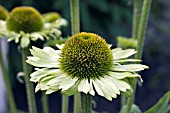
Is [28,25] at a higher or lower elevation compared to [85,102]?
higher

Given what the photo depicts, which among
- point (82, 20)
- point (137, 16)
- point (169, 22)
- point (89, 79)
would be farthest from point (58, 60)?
point (169, 22)

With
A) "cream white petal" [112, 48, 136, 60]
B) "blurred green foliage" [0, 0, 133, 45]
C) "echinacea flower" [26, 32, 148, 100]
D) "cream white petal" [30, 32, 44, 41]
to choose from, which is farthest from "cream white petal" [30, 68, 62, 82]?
"blurred green foliage" [0, 0, 133, 45]

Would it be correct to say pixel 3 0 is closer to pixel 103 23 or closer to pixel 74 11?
pixel 103 23

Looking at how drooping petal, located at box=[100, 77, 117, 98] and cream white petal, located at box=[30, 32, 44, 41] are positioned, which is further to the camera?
cream white petal, located at box=[30, 32, 44, 41]

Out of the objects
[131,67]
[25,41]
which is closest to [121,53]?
[131,67]

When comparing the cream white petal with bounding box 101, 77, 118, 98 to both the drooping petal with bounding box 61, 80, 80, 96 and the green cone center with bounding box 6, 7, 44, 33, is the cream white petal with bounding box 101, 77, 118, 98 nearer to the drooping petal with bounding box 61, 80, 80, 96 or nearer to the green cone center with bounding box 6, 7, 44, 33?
the drooping petal with bounding box 61, 80, 80, 96

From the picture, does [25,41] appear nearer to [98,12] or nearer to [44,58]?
[44,58]
